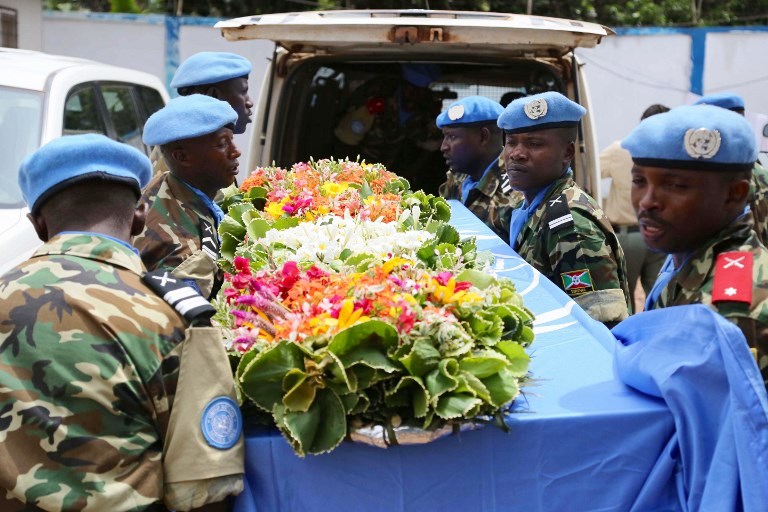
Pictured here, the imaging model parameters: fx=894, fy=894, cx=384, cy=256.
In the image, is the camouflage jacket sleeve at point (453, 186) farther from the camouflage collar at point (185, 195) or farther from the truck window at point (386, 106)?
the camouflage collar at point (185, 195)

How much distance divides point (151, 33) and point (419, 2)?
14.2ft

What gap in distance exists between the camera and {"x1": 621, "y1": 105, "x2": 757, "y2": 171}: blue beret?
223 cm

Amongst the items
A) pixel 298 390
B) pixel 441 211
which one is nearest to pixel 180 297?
pixel 298 390

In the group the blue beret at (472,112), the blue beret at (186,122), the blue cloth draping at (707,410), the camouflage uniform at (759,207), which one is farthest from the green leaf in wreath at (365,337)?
the blue beret at (472,112)

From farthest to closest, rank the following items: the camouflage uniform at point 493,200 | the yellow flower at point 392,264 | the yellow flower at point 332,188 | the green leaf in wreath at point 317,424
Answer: the camouflage uniform at point 493,200 → the yellow flower at point 332,188 → the yellow flower at point 392,264 → the green leaf in wreath at point 317,424

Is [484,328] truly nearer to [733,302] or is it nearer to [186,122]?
[733,302]

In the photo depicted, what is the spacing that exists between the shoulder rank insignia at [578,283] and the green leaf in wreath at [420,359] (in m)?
1.51

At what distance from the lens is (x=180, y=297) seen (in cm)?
193

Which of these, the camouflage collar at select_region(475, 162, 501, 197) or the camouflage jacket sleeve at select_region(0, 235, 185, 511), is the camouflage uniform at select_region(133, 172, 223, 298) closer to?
the camouflage jacket sleeve at select_region(0, 235, 185, 511)

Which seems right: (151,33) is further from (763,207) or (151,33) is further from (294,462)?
(294,462)

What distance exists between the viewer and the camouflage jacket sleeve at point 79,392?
176 cm

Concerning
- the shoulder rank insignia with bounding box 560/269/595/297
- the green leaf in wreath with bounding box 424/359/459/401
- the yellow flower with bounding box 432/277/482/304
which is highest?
the yellow flower with bounding box 432/277/482/304

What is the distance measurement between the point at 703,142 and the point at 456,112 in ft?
10.1

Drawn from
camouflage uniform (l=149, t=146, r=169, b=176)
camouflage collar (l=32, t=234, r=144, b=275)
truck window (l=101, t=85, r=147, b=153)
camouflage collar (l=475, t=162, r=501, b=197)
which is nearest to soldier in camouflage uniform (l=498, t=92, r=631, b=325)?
camouflage collar (l=475, t=162, r=501, b=197)
